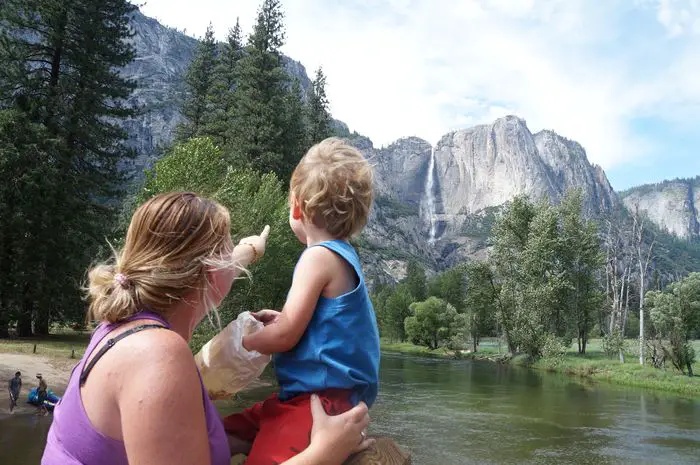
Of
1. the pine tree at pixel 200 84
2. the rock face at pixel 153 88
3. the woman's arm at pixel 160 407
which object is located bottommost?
the woman's arm at pixel 160 407

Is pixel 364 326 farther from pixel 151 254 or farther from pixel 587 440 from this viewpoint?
pixel 587 440

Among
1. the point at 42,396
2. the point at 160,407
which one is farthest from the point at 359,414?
the point at 42,396

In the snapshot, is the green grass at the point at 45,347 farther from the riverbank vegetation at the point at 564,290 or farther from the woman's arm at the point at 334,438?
the riverbank vegetation at the point at 564,290

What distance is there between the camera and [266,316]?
7.45ft

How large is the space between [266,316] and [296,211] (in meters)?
0.50

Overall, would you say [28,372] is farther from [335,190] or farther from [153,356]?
[153,356]

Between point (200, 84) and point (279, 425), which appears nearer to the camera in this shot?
point (279, 425)

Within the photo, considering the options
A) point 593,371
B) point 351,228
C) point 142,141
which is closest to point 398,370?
point 593,371

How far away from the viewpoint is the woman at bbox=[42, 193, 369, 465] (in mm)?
1433

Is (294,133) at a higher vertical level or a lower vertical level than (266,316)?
higher

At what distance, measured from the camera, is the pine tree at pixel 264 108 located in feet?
121

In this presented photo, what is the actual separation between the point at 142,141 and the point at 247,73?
Answer: 128m

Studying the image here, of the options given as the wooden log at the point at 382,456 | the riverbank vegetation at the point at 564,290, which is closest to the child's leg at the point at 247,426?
the wooden log at the point at 382,456

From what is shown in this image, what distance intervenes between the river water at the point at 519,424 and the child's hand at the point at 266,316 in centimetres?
1292
